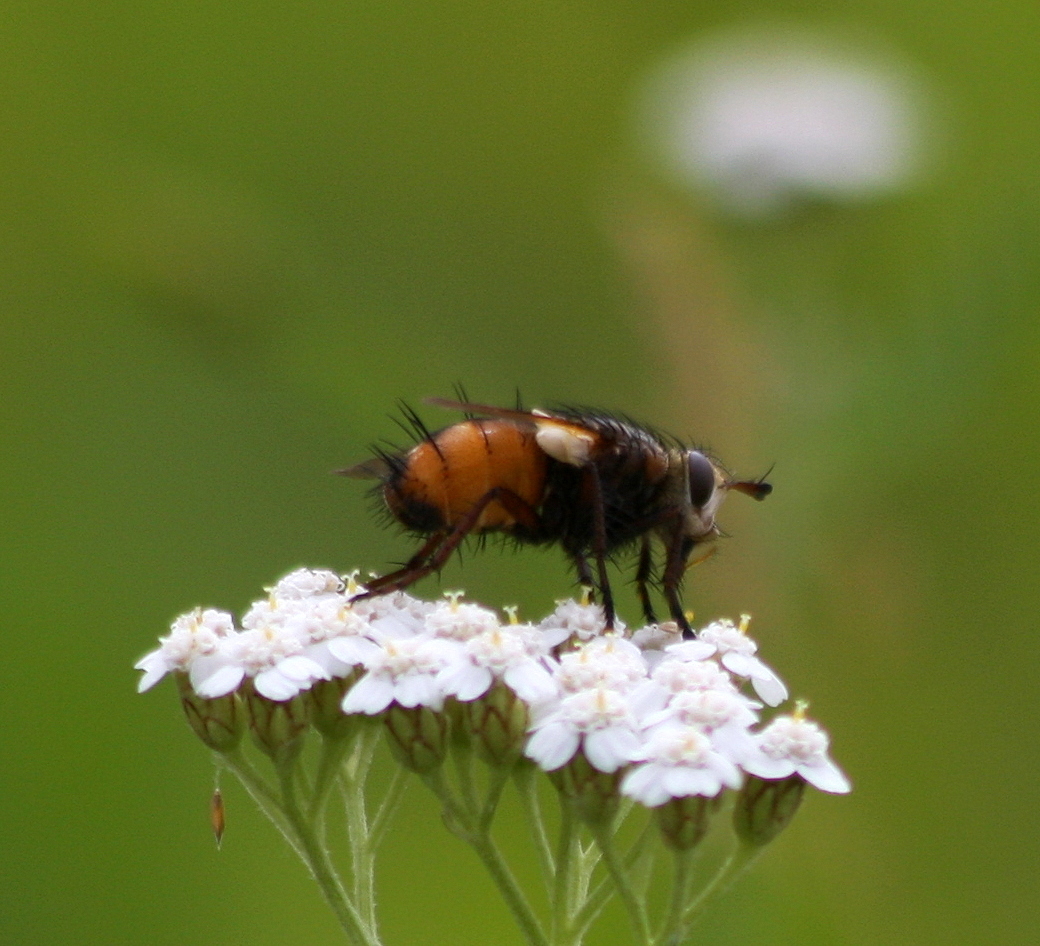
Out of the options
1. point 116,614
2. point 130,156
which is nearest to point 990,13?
point 130,156

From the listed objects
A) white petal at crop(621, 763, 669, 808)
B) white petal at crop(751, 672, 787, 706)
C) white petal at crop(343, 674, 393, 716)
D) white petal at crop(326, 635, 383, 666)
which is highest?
white petal at crop(326, 635, 383, 666)

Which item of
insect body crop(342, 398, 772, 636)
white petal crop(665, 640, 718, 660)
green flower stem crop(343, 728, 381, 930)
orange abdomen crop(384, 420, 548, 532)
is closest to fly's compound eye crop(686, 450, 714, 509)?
insect body crop(342, 398, 772, 636)

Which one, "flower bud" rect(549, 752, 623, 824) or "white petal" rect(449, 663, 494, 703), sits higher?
"white petal" rect(449, 663, 494, 703)

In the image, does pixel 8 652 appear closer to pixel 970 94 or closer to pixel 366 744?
pixel 366 744

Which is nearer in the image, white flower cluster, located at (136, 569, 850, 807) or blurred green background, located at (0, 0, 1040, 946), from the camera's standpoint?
white flower cluster, located at (136, 569, 850, 807)

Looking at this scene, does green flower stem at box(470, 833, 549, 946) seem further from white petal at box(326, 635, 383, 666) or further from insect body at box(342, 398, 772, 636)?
insect body at box(342, 398, 772, 636)

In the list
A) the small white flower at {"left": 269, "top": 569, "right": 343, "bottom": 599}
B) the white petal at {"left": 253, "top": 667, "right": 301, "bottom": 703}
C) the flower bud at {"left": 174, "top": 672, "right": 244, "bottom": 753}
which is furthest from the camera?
the small white flower at {"left": 269, "top": 569, "right": 343, "bottom": 599}
